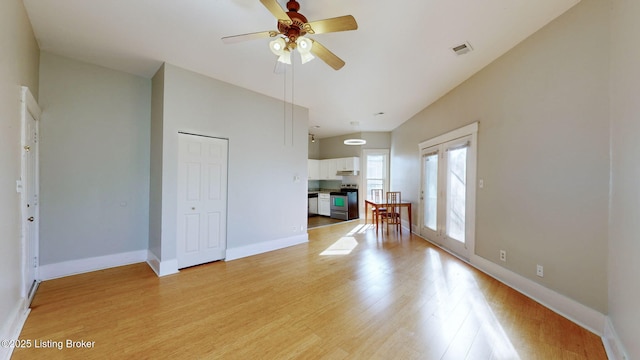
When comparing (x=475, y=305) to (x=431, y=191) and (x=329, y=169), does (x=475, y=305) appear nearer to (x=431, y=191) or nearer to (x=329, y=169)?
(x=431, y=191)

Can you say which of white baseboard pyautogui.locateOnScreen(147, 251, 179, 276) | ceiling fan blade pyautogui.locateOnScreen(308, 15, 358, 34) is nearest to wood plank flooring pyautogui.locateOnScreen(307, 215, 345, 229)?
white baseboard pyautogui.locateOnScreen(147, 251, 179, 276)

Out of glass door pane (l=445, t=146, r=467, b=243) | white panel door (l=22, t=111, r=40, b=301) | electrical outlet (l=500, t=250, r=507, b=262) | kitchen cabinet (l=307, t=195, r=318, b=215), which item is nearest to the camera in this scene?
white panel door (l=22, t=111, r=40, b=301)

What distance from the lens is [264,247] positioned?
4.29 m

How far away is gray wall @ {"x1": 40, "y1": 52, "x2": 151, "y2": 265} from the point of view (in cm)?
306

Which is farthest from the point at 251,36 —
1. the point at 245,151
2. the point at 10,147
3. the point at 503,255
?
the point at 503,255

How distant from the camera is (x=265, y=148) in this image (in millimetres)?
4363

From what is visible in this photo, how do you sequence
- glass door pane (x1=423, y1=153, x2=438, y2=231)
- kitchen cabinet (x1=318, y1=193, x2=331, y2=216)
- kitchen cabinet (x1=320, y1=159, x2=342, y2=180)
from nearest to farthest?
glass door pane (x1=423, y1=153, x2=438, y2=231)
kitchen cabinet (x1=318, y1=193, x2=331, y2=216)
kitchen cabinet (x1=320, y1=159, x2=342, y2=180)

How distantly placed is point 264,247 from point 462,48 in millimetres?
4251

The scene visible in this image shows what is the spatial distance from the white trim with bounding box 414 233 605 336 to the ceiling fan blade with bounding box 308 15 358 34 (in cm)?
324

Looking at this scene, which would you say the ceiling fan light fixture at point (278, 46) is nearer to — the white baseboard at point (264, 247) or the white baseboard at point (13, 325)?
the white baseboard at point (13, 325)

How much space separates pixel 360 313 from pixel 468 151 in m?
2.97

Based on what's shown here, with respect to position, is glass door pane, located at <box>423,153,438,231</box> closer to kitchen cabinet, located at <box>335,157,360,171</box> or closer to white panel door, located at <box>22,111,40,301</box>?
kitchen cabinet, located at <box>335,157,360,171</box>

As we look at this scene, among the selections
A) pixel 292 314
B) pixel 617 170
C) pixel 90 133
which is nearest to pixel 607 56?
pixel 617 170

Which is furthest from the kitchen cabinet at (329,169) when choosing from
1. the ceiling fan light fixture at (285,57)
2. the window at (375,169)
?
the ceiling fan light fixture at (285,57)
